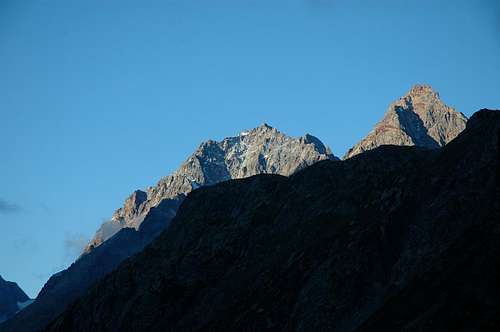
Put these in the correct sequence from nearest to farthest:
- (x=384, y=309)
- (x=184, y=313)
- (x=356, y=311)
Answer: (x=384, y=309)
(x=356, y=311)
(x=184, y=313)

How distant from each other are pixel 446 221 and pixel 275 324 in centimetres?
2364

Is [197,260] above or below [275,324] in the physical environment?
above

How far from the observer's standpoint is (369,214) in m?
107

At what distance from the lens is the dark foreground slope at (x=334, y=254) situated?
267 feet

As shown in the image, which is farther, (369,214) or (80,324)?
(80,324)

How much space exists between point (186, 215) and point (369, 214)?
38.9 metres

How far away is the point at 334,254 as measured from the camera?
102m

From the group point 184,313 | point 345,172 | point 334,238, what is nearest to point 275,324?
point 334,238

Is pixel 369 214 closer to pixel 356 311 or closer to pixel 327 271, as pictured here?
pixel 327 271

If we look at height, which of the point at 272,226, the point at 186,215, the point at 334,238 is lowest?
the point at 334,238

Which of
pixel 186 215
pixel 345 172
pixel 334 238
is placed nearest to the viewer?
pixel 334 238

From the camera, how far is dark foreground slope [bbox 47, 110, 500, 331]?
267 ft

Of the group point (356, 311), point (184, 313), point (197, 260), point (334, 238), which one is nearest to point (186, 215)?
point (197, 260)

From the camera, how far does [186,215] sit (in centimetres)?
13588
